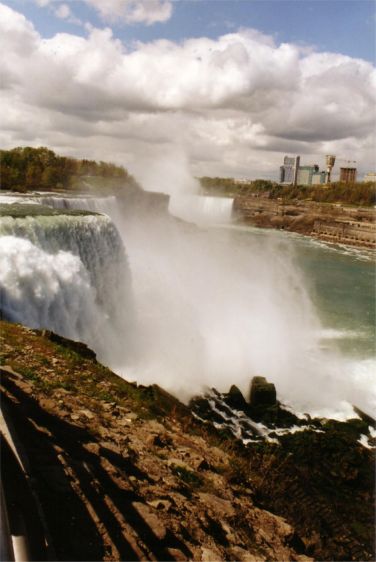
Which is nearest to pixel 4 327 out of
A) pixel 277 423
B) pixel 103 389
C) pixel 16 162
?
pixel 103 389

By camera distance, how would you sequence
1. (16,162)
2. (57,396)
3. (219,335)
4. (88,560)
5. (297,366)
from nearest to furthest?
(88,560) → (57,396) → (297,366) → (219,335) → (16,162)

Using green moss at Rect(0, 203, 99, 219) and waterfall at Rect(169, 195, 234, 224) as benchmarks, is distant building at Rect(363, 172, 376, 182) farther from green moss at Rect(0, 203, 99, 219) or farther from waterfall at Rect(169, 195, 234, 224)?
green moss at Rect(0, 203, 99, 219)

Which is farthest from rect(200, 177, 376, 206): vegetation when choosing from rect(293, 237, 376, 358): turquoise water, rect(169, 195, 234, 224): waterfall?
rect(293, 237, 376, 358): turquoise water

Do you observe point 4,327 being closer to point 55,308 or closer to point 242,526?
point 55,308

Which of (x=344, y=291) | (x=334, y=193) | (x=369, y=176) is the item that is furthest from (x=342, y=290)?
(x=369, y=176)

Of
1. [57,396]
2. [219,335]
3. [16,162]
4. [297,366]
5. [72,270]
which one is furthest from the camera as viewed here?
[16,162]

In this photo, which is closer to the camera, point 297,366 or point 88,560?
point 88,560
